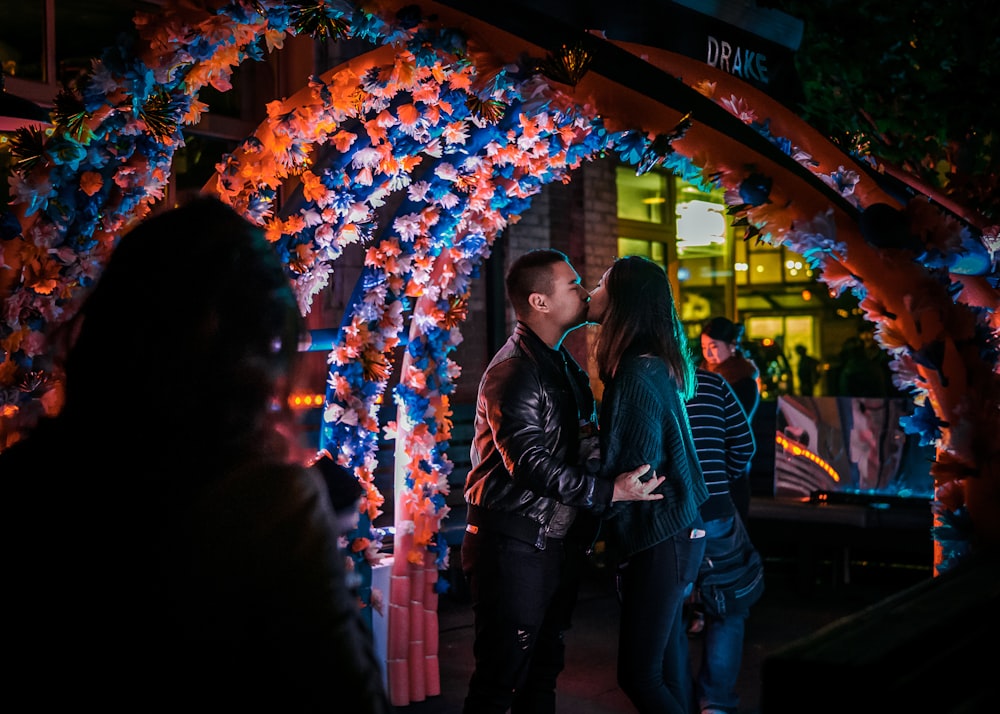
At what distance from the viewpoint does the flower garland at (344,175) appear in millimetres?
3025

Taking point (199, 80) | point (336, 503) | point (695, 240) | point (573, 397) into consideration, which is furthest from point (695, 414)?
point (695, 240)

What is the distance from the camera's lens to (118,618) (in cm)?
127

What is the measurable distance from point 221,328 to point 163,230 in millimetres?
180

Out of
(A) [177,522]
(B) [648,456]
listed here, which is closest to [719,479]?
(B) [648,456]

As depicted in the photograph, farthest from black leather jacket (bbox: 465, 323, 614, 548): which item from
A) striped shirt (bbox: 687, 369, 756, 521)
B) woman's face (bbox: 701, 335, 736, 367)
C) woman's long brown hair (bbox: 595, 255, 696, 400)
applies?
woman's face (bbox: 701, 335, 736, 367)

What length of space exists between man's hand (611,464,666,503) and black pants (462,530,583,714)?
0.34m

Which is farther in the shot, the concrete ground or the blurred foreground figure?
the concrete ground

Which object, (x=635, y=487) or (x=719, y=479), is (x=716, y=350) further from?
(x=635, y=487)

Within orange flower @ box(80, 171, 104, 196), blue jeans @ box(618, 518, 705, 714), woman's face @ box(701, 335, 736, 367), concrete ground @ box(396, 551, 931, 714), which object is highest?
orange flower @ box(80, 171, 104, 196)

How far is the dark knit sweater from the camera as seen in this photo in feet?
11.9

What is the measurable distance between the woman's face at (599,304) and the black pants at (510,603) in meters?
0.91

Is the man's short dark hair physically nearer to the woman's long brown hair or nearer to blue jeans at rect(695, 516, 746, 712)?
the woman's long brown hair

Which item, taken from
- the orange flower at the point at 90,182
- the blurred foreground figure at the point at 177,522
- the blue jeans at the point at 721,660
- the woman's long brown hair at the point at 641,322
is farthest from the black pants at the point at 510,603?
the blurred foreground figure at the point at 177,522

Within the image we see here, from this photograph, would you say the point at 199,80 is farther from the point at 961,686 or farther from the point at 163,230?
the point at 961,686
